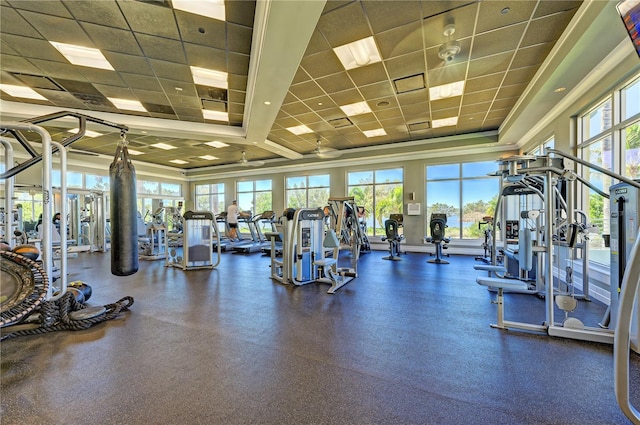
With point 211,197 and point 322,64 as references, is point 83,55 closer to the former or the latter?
point 322,64

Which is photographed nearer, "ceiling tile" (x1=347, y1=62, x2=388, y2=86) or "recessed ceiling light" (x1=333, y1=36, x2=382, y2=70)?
"recessed ceiling light" (x1=333, y1=36, x2=382, y2=70)

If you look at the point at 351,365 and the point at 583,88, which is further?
the point at 583,88

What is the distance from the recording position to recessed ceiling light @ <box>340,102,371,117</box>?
5875 millimetres

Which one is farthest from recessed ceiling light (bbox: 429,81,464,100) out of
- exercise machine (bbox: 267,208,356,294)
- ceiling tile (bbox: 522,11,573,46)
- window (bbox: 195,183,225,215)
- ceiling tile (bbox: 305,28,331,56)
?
window (bbox: 195,183,225,215)

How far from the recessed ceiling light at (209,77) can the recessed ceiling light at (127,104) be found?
1.96 metres

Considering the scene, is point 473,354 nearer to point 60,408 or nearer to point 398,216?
point 60,408

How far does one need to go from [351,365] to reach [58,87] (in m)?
6.95

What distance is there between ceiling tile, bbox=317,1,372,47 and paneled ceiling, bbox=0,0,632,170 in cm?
1

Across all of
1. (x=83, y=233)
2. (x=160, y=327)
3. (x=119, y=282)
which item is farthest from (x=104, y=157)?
(x=160, y=327)

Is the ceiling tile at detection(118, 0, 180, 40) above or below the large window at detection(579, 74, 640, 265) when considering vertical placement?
above

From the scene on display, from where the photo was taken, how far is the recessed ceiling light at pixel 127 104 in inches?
221

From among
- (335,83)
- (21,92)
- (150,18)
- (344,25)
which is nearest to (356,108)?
(335,83)

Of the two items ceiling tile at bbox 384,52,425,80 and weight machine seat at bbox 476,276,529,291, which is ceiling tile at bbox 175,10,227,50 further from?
weight machine seat at bbox 476,276,529,291

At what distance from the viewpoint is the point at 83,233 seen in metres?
9.80
